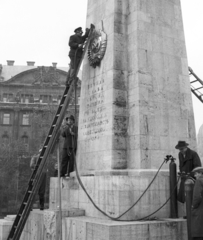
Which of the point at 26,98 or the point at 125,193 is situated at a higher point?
the point at 26,98

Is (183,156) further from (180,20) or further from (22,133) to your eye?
(22,133)

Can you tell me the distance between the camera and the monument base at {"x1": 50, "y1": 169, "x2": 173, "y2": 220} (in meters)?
8.46

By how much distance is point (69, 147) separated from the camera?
37.1 ft

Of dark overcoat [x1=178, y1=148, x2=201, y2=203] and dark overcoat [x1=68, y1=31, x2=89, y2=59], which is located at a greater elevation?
dark overcoat [x1=68, y1=31, x2=89, y2=59]

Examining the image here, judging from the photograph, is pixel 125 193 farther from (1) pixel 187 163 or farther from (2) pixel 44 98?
(2) pixel 44 98

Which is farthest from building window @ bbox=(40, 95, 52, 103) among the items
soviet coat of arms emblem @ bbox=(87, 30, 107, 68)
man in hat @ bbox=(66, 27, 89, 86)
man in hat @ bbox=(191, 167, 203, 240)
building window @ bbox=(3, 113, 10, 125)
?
man in hat @ bbox=(191, 167, 203, 240)

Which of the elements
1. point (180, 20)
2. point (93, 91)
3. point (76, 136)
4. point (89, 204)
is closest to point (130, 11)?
point (180, 20)

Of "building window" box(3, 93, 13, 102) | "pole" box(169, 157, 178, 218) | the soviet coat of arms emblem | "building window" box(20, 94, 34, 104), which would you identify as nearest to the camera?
Answer: "pole" box(169, 157, 178, 218)

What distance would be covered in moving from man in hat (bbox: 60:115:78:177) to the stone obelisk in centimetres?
25

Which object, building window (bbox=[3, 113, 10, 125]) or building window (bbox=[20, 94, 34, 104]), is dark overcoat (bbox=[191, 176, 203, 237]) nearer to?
building window (bbox=[20, 94, 34, 104])

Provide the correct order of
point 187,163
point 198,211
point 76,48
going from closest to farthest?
point 198,211 < point 187,163 < point 76,48

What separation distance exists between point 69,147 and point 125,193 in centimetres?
343

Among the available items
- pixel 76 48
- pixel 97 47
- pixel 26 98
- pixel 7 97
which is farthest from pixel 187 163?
pixel 7 97

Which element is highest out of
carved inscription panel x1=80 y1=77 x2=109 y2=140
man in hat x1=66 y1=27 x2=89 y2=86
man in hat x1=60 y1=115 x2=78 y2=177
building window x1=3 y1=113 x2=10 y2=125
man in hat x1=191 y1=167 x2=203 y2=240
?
building window x1=3 y1=113 x2=10 y2=125
